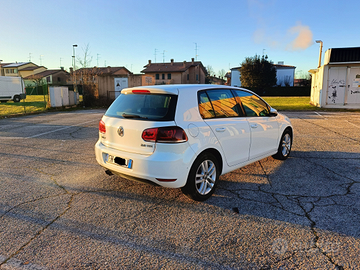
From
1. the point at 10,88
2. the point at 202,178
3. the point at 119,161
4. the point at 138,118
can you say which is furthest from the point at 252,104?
the point at 10,88

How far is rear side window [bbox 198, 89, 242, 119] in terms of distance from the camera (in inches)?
155

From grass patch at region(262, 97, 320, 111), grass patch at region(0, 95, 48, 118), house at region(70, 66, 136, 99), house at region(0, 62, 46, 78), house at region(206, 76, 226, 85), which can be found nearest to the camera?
grass patch at region(0, 95, 48, 118)

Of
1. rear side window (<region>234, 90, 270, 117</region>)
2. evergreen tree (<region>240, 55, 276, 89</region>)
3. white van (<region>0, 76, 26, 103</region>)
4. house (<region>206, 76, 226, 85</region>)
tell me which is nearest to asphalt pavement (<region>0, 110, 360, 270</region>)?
rear side window (<region>234, 90, 270, 117</region>)

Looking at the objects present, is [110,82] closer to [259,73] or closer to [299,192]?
[299,192]

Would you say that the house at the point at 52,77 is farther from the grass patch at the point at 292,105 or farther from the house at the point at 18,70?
the grass patch at the point at 292,105

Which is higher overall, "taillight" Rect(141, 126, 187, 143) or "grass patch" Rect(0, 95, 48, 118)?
"taillight" Rect(141, 126, 187, 143)

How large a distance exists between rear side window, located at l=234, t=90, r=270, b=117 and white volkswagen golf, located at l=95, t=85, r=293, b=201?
0.11 m

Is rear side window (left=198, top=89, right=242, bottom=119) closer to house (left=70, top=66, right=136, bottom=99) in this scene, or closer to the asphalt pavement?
the asphalt pavement

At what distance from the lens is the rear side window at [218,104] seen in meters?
3.95

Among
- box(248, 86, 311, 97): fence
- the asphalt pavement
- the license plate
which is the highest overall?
box(248, 86, 311, 97): fence

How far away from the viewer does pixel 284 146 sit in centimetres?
595

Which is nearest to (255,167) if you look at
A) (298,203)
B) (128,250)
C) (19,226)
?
(298,203)

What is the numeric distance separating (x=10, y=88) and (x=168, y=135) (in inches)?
1179

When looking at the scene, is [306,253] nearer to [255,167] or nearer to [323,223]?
[323,223]
